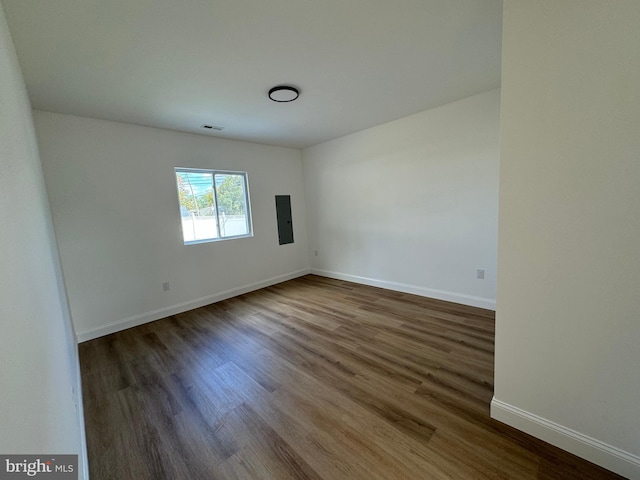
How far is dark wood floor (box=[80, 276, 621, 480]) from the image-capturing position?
1.35 metres

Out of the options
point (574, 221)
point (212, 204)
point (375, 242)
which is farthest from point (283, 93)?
point (375, 242)

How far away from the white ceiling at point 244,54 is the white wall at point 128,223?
34 centimetres

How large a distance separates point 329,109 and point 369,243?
2153 mm

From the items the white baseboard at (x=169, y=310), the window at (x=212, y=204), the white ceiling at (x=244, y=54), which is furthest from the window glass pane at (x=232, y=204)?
the white ceiling at (x=244, y=54)

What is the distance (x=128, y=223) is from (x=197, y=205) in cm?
92

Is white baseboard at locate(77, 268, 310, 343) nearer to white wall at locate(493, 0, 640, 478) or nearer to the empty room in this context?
the empty room

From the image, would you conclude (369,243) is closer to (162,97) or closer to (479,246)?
(479,246)

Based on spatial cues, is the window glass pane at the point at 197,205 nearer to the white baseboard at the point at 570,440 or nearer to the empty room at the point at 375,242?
the empty room at the point at 375,242

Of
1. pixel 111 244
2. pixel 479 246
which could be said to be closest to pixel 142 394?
pixel 111 244

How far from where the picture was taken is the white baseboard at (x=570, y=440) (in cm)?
121

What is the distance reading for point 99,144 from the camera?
2930 millimetres

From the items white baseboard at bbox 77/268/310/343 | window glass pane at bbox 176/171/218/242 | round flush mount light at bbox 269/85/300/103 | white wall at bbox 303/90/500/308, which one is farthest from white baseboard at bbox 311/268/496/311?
round flush mount light at bbox 269/85/300/103

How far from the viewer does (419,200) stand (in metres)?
3.54

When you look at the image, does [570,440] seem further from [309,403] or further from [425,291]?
[425,291]
